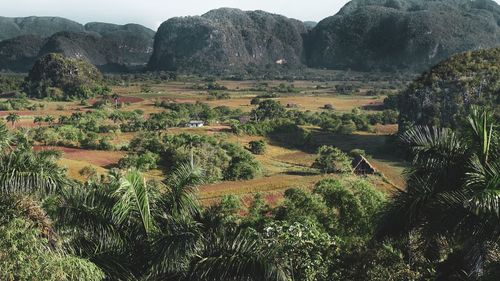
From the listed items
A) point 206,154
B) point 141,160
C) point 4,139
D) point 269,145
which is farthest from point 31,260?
point 269,145

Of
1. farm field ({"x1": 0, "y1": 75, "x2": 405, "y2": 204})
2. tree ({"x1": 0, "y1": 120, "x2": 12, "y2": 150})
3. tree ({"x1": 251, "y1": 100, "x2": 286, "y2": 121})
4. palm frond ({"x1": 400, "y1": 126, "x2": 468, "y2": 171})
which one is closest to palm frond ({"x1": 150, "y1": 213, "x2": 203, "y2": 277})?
tree ({"x1": 0, "y1": 120, "x2": 12, "y2": 150})

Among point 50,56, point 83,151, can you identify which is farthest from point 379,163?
point 50,56

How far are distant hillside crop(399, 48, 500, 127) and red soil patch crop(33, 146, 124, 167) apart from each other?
28.0 metres

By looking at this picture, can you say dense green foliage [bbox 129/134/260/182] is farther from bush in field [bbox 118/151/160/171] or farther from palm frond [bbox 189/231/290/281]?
palm frond [bbox 189/231/290/281]

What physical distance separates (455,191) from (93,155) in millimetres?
37526

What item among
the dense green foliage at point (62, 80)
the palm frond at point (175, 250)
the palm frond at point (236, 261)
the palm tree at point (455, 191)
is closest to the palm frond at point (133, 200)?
the palm frond at point (175, 250)

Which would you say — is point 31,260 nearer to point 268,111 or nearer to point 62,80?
point 268,111

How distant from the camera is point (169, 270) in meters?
7.12

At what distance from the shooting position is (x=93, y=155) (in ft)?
140

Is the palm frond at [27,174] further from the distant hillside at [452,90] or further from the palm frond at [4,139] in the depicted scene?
the distant hillside at [452,90]

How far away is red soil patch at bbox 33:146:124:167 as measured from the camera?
40.4 meters

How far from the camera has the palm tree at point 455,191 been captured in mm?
7562

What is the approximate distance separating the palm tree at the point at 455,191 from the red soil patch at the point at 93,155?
3322 centimetres

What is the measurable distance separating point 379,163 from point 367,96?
6267 centimetres
